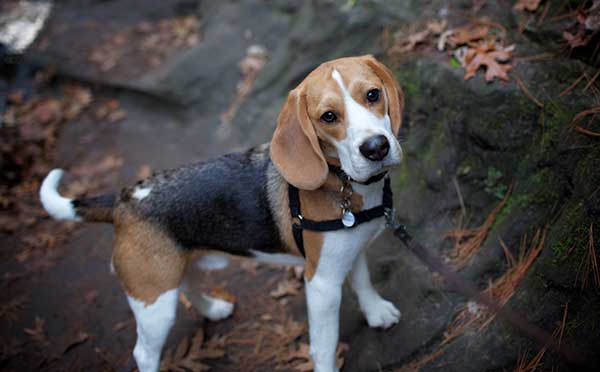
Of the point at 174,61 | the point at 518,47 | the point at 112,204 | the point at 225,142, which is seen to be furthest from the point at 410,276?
the point at 174,61

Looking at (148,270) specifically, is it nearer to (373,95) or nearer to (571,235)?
(373,95)

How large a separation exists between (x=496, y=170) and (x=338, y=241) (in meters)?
1.50

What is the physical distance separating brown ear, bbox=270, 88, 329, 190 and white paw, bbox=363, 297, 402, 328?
1.35 m

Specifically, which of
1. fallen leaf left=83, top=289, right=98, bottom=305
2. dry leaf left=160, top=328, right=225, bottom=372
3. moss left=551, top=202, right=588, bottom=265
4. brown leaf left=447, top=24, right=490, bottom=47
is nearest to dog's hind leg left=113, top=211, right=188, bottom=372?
dry leaf left=160, top=328, right=225, bottom=372

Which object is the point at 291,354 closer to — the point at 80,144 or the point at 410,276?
the point at 410,276

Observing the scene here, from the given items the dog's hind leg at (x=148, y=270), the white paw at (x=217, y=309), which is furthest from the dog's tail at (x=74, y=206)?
the white paw at (x=217, y=309)

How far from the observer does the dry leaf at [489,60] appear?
149 inches

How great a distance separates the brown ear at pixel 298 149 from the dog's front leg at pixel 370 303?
1086 millimetres

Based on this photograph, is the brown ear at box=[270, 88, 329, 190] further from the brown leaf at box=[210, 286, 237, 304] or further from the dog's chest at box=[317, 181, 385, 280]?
the brown leaf at box=[210, 286, 237, 304]

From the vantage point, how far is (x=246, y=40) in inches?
294

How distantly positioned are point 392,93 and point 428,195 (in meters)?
1.46

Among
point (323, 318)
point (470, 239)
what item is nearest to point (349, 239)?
point (323, 318)

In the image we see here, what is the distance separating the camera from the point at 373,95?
2.77 m

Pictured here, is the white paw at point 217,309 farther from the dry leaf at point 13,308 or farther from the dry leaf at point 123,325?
the dry leaf at point 13,308
